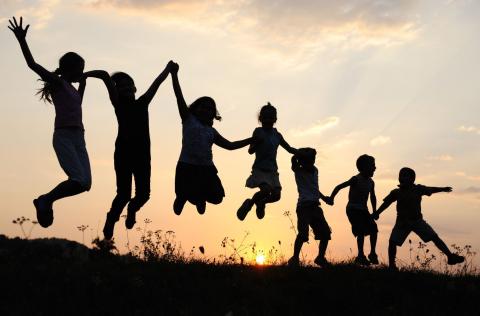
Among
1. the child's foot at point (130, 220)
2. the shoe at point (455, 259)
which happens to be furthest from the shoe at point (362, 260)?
the child's foot at point (130, 220)

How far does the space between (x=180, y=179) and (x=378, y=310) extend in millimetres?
4710

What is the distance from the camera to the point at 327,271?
8.96 m

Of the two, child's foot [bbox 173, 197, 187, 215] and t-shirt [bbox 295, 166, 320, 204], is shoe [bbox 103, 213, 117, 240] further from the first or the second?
t-shirt [bbox 295, 166, 320, 204]

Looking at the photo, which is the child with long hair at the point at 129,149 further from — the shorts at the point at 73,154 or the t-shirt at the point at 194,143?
the t-shirt at the point at 194,143

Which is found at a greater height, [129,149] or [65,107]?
[65,107]

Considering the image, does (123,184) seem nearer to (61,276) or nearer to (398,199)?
(61,276)

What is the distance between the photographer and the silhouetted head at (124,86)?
10.2 metres

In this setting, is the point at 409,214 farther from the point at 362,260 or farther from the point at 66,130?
the point at 66,130

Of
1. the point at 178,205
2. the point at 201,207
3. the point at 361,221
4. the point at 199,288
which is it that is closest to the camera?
the point at 199,288

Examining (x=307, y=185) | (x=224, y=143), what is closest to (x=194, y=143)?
(x=224, y=143)

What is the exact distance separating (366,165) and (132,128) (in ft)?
18.2

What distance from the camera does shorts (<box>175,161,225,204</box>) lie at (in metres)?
10.8

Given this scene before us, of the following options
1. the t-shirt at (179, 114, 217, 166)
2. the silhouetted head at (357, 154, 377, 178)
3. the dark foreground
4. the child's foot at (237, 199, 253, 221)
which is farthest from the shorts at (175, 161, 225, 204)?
the silhouetted head at (357, 154, 377, 178)

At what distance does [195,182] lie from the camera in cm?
1080
